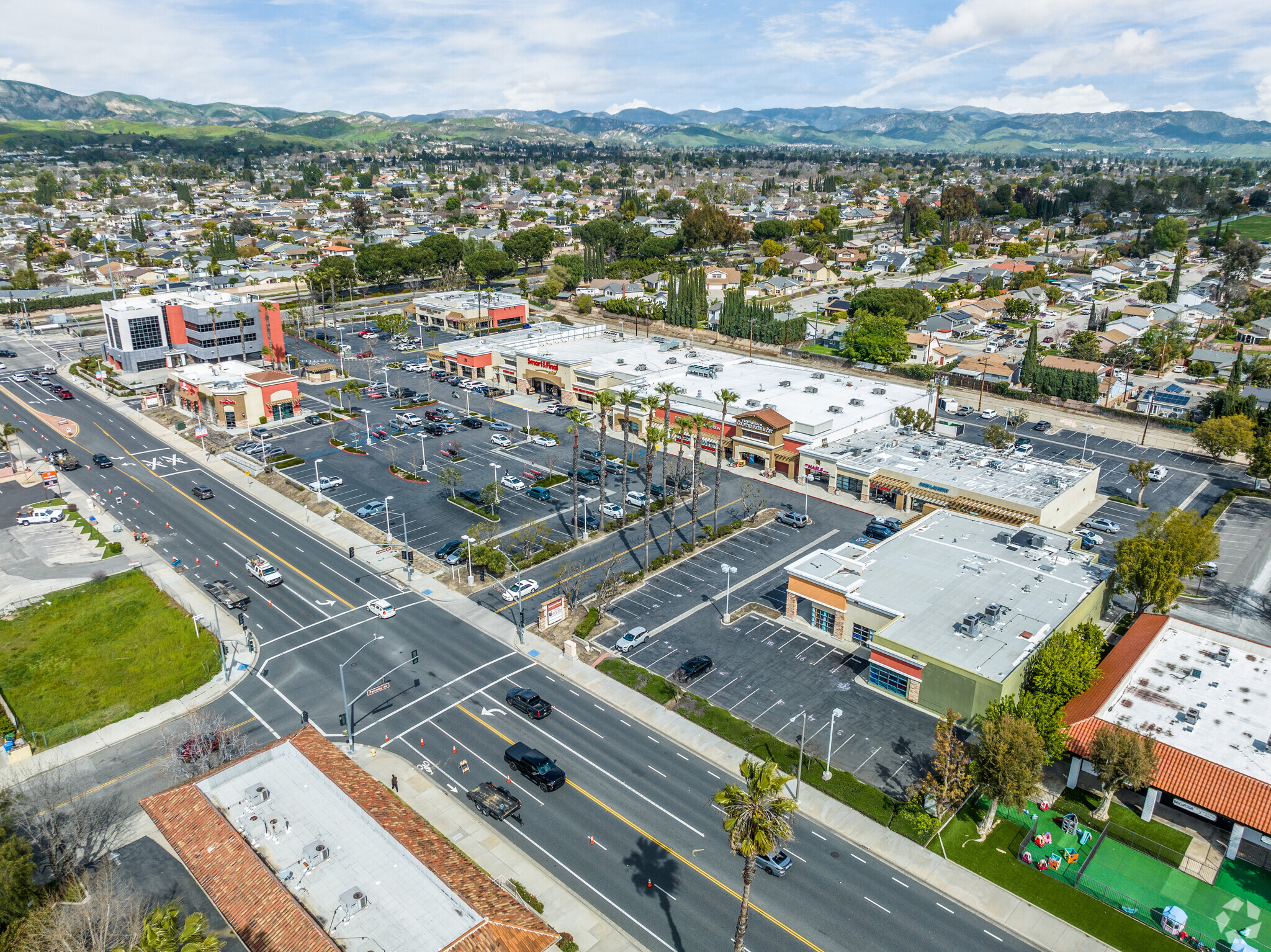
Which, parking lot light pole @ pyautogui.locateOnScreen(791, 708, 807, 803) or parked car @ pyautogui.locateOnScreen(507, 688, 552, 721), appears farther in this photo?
parked car @ pyautogui.locateOnScreen(507, 688, 552, 721)

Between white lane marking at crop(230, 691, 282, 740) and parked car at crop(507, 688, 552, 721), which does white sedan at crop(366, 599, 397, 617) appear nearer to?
white lane marking at crop(230, 691, 282, 740)

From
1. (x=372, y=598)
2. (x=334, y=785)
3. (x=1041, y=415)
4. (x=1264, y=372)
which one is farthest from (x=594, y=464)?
(x=1264, y=372)

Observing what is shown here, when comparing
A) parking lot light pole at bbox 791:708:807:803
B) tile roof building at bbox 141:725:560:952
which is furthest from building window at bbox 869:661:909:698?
tile roof building at bbox 141:725:560:952

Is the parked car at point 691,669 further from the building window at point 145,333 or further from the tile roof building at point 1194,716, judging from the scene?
the building window at point 145,333

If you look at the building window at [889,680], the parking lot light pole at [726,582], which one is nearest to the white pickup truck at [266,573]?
the parking lot light pole at [726,582]

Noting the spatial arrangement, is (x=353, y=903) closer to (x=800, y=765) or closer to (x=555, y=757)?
(x=555, y=757)
